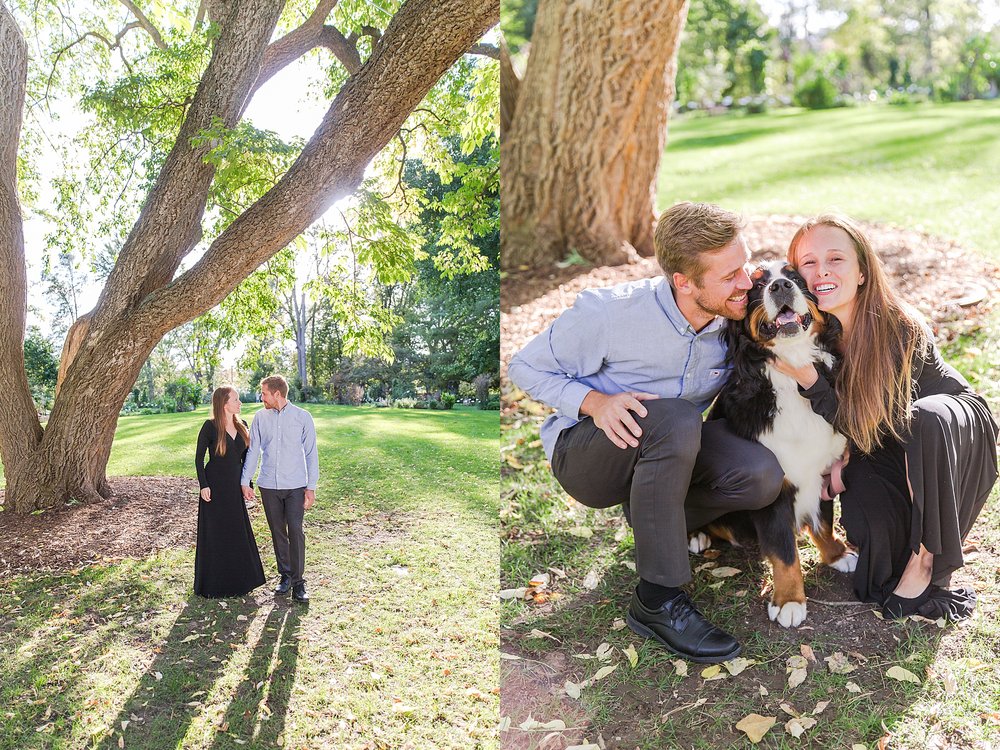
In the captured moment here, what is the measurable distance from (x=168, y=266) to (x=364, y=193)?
0.60 metres

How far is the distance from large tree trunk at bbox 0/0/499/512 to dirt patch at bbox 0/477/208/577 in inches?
2.1

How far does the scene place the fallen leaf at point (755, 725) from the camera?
2.09m

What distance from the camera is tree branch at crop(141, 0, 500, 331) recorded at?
238 cm

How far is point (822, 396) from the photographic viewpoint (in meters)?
2.28

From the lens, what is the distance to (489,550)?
2562 millimetres

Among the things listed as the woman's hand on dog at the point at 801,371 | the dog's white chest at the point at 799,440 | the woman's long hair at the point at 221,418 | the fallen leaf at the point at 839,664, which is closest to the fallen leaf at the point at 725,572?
the dog's white chest at the point at 799,440

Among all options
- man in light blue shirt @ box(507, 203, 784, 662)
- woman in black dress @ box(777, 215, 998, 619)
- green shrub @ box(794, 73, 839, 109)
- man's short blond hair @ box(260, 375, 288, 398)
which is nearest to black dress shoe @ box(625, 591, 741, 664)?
man in light blue shirt @ box(507, 203, 784, 662)

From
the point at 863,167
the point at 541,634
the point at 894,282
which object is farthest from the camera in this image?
the point at 863,167

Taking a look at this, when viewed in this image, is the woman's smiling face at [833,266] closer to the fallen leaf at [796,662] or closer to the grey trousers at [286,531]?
the fallen leaf at [796,662]

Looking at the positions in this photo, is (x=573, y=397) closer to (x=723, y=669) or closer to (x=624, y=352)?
(x=624, y=352)

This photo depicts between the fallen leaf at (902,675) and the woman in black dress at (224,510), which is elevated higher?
the woman in black dress at (224,510)

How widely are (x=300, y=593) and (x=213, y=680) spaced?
0.32 meters

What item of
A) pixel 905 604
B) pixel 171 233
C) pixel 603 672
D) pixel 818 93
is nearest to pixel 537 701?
pixel 603 672

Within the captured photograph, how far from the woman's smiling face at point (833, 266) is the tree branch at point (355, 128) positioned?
1.19m
